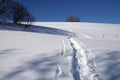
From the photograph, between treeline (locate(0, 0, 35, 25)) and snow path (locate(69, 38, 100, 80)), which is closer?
snow path (locate(69, 38, 100, 80))

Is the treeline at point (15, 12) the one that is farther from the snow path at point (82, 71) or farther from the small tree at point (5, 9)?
the snow path at point (82, 71)

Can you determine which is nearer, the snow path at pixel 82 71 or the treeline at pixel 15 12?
the snow path at pixel 82 71

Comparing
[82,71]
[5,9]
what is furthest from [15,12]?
[82,71]

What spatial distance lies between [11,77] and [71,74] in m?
1.43

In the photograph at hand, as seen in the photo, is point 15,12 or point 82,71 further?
point 15,12

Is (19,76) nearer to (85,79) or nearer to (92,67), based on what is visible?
(85,79)

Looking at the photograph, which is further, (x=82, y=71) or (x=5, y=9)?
(x=5, y=9)

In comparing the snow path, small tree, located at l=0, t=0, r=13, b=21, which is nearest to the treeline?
small tree, located at l=0, t=0, r=13, b=21

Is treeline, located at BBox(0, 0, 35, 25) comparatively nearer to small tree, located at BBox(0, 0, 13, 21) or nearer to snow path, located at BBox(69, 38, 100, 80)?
small tree, located at BBox(0, 0, 13, 21)

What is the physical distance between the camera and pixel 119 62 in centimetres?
500

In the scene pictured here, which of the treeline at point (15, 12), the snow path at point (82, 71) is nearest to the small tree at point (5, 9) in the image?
the treeline at point (15, 12)

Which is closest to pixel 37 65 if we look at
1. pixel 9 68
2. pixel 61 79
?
pixel 9 68

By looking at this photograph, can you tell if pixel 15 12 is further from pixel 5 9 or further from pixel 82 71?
pixel 82 71

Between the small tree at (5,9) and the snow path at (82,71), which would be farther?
the small tree at (5,9)
